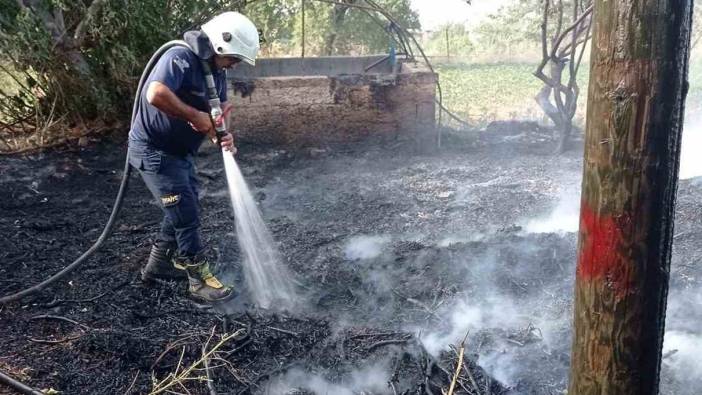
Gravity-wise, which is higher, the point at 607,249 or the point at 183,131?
the point at 183,131

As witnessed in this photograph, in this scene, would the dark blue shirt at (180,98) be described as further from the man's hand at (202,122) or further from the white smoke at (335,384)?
the white smoke at (335,384)

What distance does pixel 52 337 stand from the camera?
375 centimetres

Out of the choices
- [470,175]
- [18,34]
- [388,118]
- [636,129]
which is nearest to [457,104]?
[388,118]

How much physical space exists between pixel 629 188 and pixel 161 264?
3711mm

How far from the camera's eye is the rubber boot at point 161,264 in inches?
180

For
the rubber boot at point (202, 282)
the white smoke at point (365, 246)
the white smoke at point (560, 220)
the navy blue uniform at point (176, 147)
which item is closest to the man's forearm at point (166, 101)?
the navy blue uniform at point (176, 147)

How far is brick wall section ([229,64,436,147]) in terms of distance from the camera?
8.44 m

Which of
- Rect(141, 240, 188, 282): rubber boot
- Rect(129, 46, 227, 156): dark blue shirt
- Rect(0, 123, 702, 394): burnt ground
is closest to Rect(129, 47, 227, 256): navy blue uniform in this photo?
Rect(129, 46, 227, 156): dark blue shirt

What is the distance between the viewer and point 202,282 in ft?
14.6

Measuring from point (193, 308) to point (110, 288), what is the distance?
2.47ft

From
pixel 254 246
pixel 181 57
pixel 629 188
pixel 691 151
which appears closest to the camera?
pixel 629 188

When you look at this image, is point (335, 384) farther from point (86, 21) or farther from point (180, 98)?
point (86, 21)

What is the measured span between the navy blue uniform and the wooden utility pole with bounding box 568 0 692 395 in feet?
9.45

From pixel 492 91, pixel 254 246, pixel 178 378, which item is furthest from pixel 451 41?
pixel 178 378
